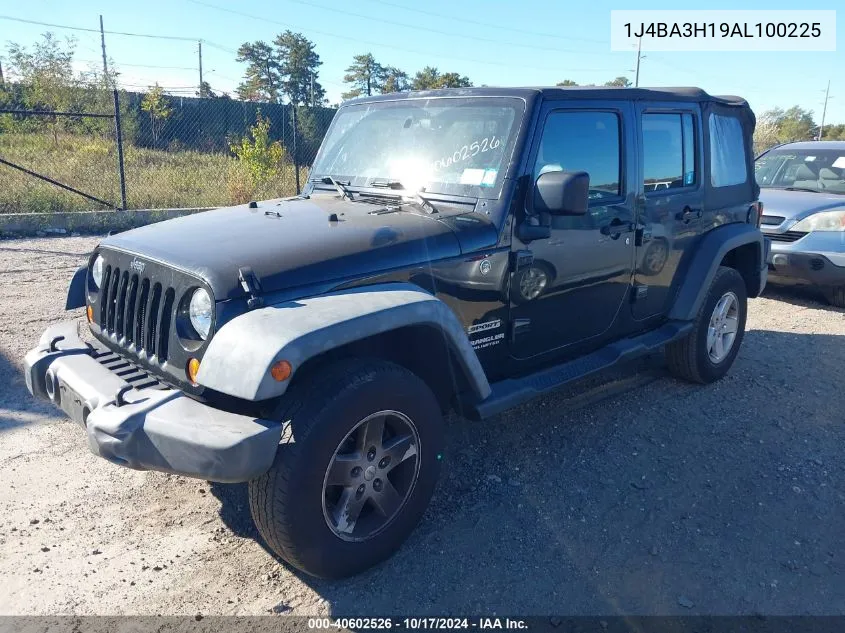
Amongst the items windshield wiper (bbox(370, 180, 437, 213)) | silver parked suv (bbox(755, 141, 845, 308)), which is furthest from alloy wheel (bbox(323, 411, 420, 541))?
silver parked suv (bbox(755, 141, 845, 308))

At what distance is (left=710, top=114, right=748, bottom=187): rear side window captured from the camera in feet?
15.7

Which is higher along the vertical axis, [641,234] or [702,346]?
[641,234]

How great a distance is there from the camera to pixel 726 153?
496 centimetres

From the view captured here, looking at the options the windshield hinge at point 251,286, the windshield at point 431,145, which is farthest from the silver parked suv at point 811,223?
the windshield hinge at point 251,286

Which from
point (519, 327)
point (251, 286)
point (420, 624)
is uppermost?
point (251, 286)

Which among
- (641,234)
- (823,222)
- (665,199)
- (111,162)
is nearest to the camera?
(641,234)

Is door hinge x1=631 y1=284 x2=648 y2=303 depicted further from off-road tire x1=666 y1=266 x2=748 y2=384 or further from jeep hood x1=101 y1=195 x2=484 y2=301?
jeep hood x1=101 y1=195 x2=484 y2=301

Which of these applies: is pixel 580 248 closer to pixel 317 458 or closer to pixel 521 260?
pixel 521 260

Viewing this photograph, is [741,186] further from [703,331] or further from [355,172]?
[355,172]

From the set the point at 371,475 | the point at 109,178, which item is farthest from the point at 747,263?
the point at 109,178

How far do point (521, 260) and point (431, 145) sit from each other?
821mm

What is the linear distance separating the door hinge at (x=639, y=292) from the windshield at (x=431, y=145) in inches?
56.4

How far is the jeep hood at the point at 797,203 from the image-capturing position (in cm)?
734

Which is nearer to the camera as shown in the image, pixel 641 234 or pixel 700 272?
pixel 641 234
